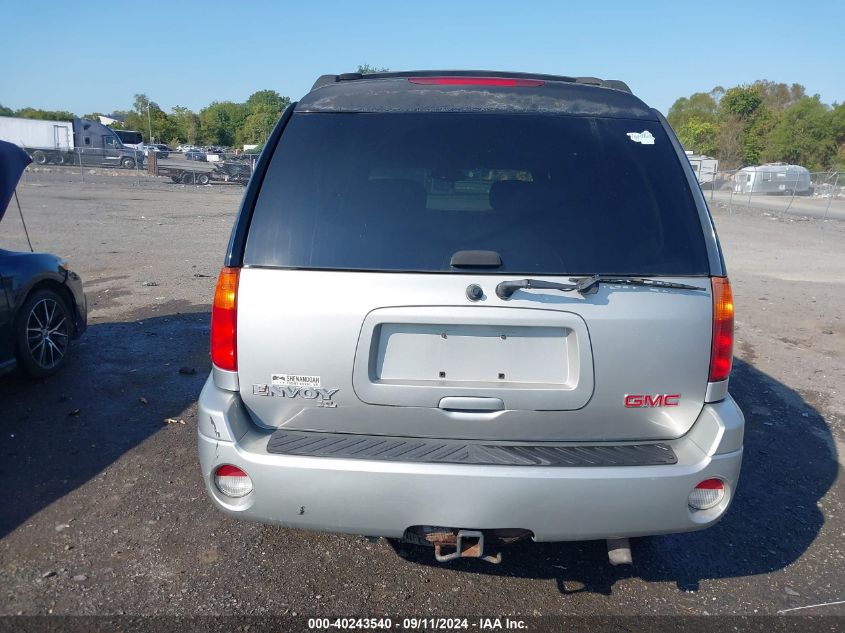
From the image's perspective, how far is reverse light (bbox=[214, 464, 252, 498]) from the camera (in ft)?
8.90

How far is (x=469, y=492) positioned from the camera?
2.57 meters

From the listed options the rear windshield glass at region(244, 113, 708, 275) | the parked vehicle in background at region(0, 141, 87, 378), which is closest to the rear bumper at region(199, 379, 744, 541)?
the rear windshield glass at region(244, 113, 708, 275)

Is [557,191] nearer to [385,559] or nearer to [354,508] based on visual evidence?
[354,508]

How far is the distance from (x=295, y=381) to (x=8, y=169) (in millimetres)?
3829

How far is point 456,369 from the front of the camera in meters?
2.69

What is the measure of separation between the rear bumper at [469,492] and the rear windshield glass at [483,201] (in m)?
0.75

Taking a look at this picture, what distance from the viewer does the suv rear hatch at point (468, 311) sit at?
2.65 metres

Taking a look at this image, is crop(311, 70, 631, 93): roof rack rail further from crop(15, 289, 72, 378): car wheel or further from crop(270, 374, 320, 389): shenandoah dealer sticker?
crop(15, 289, 72, 378): car wheel

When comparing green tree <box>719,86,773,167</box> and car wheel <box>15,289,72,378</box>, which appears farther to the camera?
green tree <box>719,86,773,167</box>

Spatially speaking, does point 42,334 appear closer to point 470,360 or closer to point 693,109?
point 470,360

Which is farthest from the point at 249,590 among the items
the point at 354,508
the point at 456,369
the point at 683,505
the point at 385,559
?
the point at 683,505

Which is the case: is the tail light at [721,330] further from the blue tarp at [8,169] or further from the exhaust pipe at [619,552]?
the blue tarp at [8,169]

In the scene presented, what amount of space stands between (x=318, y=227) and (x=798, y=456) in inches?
154

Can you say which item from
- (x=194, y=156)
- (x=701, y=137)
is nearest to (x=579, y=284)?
(x=194, y=156)
